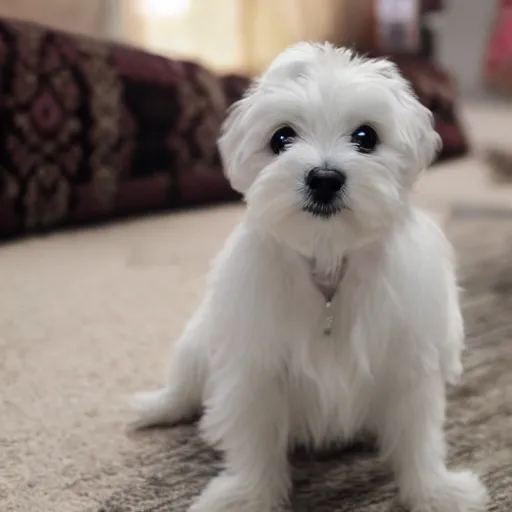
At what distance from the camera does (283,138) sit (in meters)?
1.07

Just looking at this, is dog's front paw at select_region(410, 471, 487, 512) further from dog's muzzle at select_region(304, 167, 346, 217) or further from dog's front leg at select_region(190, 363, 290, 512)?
dog's muzzle at select_region(304, 167, 346, 217)

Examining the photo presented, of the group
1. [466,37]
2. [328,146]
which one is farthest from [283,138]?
[466,37]

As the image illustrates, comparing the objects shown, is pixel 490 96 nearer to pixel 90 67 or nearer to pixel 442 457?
pixel 90 67

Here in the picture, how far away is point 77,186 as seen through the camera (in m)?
2.34

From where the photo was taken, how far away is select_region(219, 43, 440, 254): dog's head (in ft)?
3.28

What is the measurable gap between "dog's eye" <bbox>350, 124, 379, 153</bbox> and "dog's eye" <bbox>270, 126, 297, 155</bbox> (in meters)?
0.08

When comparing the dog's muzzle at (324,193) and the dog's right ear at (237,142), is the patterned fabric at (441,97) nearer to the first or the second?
the dog's right ear at (237,142)

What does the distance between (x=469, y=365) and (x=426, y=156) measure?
529 millimetres

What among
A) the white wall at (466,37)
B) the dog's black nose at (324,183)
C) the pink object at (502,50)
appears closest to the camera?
the dog's black nose at (324,183)

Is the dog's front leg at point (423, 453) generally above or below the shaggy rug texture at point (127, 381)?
above

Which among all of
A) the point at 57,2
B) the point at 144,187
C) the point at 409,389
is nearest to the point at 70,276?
the point at 144,187

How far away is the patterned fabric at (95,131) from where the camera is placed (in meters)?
2.22

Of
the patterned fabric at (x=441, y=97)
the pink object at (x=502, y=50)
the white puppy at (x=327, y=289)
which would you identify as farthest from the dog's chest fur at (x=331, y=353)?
the pink object at (x=502, y=50)

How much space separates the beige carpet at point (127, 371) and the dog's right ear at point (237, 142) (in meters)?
0.41
